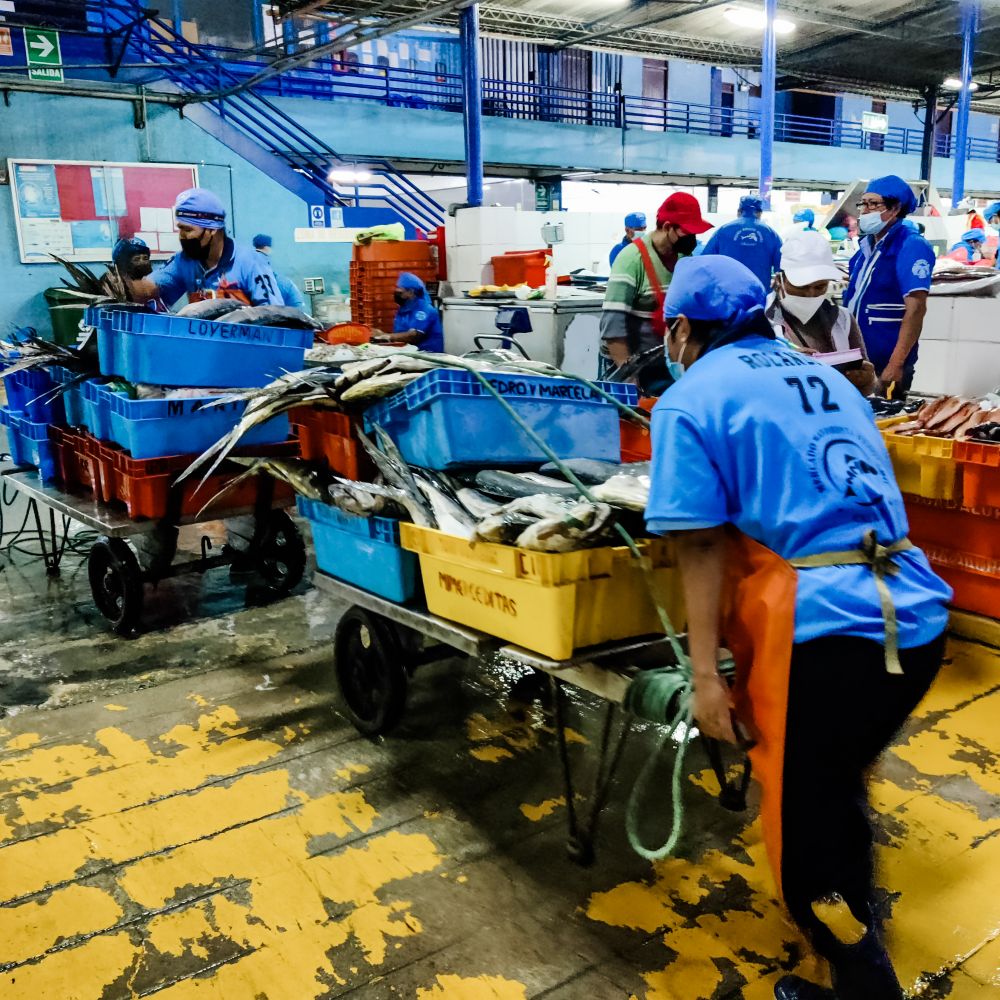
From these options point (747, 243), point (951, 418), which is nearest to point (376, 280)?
point (747, 243)

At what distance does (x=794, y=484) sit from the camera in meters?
1.93

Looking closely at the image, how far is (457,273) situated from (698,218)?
6583 mm

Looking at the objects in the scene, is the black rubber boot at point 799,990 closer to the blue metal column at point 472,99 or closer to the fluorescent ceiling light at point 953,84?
the blue metal column at point 472,99

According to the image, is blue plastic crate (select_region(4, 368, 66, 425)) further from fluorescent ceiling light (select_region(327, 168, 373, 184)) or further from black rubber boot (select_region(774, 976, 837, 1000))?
fluorescent ceiling light (select_region(327, 168, 373, 184))

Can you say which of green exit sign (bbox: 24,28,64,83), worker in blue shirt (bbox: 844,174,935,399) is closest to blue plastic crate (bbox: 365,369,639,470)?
worker in blue shirt (bbox: 844,174,935,399)

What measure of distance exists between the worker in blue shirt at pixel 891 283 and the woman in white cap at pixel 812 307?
59cm

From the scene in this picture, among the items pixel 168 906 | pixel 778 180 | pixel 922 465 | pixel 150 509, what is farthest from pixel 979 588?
pixel 778 180

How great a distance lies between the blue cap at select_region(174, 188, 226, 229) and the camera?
497cm

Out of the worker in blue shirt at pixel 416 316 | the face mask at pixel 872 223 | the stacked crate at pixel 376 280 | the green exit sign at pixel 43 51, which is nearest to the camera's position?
the face mask at pixel 872 223

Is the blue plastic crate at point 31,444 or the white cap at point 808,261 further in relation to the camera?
the blue plastic crate at point 31,444

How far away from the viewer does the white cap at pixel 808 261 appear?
453 cm

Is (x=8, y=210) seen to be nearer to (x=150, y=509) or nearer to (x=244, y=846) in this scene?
(x=150, y=509)

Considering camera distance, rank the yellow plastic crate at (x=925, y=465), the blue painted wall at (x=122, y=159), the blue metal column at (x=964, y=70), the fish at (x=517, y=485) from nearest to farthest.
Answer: the fish at (x=517, y=485), the yellow plastic crate at (x=925, y=465), the blue painted wall at (x=122, y=159), the blue metal column at (x=964, y=70)

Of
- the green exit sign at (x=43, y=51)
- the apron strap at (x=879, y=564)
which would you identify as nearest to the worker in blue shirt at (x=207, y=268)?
the apron strap at (x=879, y=564)
